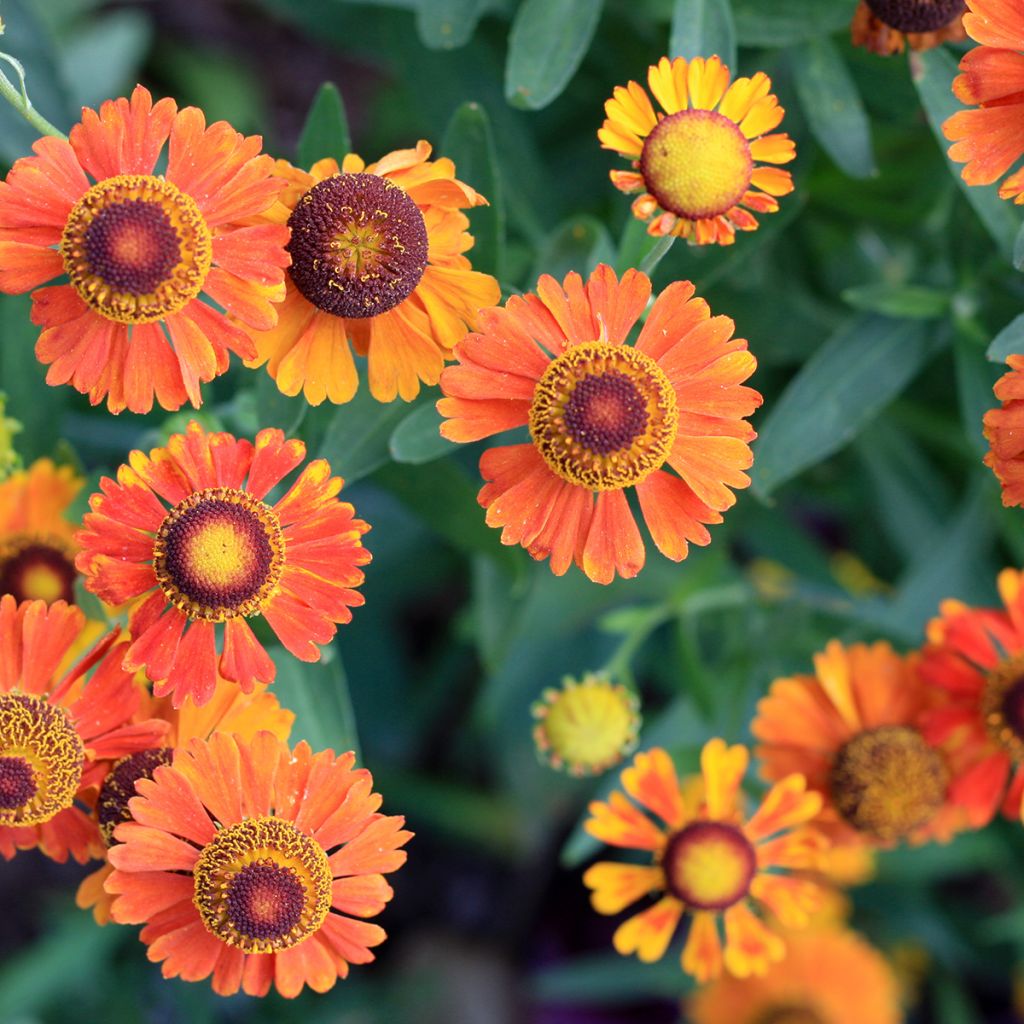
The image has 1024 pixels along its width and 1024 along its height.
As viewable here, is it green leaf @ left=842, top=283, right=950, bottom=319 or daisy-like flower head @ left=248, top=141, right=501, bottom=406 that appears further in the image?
green leaf @ left=842, top=283, right=950, bottom=319

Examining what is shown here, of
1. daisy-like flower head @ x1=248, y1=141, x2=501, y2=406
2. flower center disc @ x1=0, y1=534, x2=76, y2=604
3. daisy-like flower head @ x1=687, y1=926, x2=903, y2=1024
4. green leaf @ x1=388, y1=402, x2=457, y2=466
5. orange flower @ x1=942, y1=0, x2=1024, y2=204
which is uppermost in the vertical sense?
orange flower @ x1=942, y1=0, x2=1024, y2=204

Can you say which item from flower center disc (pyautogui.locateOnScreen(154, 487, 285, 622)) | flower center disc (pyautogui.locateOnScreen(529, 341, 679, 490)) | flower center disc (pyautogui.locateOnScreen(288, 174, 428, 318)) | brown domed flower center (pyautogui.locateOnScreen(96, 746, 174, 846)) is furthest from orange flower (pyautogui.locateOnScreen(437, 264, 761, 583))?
brown domed flower center (pyautogui.locateOnScreen(96, 746, 174, 846))

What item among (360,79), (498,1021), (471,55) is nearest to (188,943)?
(471,55)

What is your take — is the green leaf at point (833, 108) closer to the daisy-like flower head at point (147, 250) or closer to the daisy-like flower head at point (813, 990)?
the daisy-like flower head at point (147, 250)

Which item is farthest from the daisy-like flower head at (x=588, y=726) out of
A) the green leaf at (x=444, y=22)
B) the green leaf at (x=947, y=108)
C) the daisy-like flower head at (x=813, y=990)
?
the daisy-like flower head at (x=813, y=990)

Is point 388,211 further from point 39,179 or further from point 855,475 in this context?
point 855,475

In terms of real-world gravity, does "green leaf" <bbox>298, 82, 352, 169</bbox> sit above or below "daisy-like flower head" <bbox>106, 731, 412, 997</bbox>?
above

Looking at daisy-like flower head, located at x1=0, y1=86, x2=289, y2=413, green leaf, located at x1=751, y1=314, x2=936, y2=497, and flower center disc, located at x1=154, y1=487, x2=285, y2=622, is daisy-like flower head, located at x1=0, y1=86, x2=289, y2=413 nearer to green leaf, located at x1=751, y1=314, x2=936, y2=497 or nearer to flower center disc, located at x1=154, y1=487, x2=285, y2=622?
flower center disc, located at x1=154, y1=487, x2=285, y2=622

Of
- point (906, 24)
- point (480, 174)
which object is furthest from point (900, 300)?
point (480, 174)
